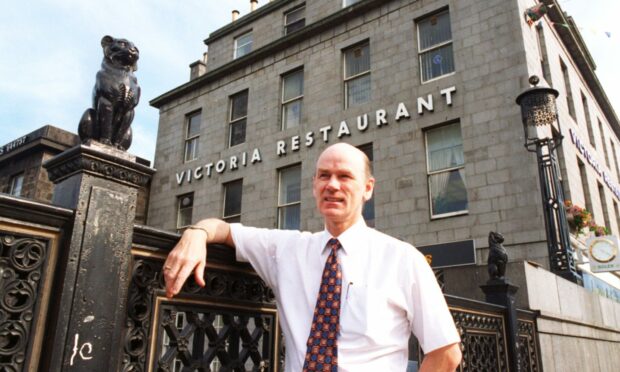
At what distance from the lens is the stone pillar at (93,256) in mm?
1899

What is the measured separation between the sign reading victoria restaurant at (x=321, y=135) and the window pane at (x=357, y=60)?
188cm

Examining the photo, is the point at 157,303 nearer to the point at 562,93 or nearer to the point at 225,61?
the point at 562,93

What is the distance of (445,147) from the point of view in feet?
39.5

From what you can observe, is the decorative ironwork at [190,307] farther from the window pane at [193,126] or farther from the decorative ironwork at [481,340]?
the window pane at [193,126]

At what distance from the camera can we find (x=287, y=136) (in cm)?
A: 1512

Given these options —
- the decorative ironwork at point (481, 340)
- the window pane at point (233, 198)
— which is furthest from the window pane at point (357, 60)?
the decorative ironwork at point (481, 340)

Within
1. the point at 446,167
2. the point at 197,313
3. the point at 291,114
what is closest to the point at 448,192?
the point at 446,167

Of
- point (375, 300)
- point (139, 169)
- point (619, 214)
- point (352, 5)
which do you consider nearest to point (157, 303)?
point (139, 169)

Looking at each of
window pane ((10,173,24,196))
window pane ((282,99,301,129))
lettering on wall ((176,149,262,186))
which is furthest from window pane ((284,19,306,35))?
window pane ((10,173,24,196))

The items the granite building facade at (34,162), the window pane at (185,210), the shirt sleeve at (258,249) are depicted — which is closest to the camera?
the shirt sleeve at (258,249)

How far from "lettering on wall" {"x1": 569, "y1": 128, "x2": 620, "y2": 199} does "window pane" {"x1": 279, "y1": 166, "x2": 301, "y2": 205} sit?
836cm

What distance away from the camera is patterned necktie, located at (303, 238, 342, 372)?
215 centimetres

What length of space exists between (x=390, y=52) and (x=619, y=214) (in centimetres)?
1133

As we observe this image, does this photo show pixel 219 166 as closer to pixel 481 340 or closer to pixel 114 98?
pixel 481 340
